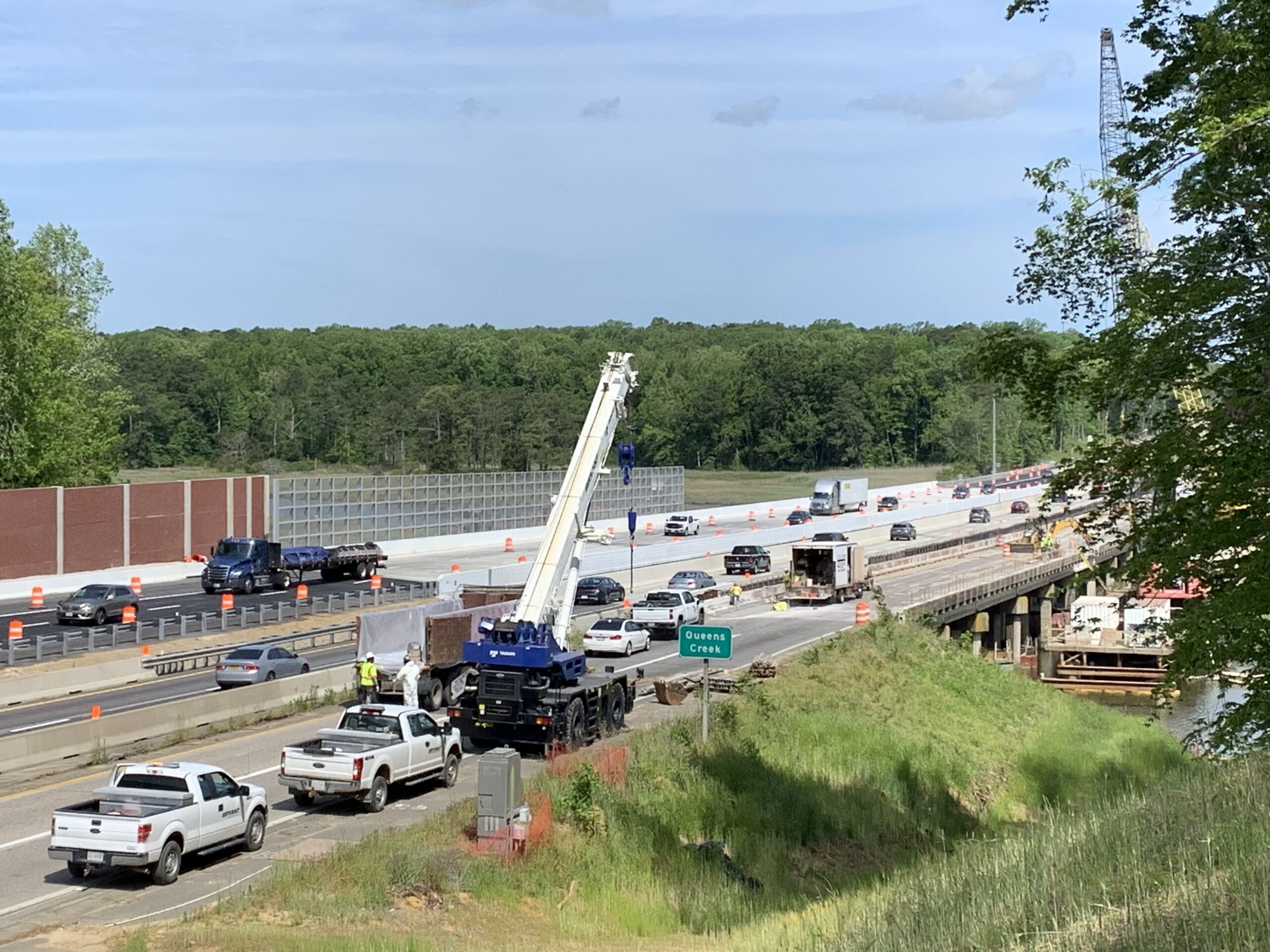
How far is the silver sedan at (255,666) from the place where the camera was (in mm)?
38375

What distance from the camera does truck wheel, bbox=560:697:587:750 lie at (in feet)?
99.5

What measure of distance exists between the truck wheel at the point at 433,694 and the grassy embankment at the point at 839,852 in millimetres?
6176

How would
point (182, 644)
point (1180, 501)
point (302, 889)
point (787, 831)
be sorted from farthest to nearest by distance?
point (182, 644) → point (787, 831) → point (302, 889) → point (1180, 501)

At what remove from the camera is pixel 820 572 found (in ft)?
213

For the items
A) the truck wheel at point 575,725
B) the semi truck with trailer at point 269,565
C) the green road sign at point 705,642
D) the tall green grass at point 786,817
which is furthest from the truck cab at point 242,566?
the green road sign at point 705,642

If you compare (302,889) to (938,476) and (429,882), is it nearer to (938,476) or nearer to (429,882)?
(429,882)

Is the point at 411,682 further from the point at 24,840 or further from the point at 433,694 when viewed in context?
the point at 24,840

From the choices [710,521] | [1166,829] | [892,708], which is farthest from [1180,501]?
[710,521]

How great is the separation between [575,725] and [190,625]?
23917mm

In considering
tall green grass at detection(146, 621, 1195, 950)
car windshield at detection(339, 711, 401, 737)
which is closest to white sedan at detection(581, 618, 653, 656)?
tall green grass at detection(146, 621, 1195, 950)

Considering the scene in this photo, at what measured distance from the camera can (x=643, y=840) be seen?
2430cm

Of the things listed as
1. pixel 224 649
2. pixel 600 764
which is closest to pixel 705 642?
pixel 600 764

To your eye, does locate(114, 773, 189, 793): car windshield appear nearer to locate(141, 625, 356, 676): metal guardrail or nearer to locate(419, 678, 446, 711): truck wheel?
locate(419, 678, 446, 711): truck wheel

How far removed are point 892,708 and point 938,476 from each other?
133088 millimetres
